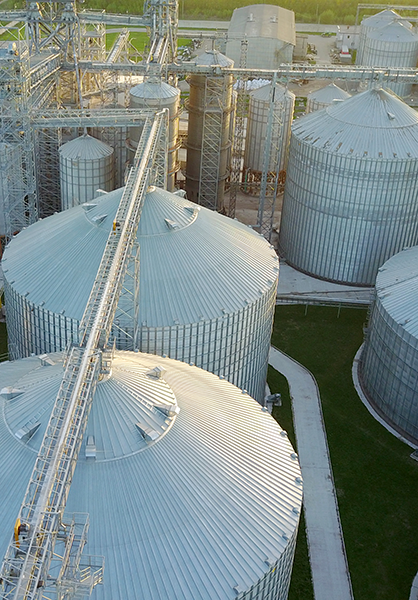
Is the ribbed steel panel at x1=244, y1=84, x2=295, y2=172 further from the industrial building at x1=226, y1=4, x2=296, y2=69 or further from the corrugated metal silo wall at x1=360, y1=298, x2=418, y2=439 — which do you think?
the industrial building at x1=226, y1=4, x2=296, y2=69

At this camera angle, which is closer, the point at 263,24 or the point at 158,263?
the point at 158,263

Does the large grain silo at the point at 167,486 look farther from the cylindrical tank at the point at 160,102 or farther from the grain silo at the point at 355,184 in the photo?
the grain silo at the point at 355,184

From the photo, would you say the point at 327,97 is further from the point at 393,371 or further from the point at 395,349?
the point at 393,371

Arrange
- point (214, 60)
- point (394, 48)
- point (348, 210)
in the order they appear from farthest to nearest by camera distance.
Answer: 1. point (394, 48)
2. point (214, 60)
3. point (348, 210)

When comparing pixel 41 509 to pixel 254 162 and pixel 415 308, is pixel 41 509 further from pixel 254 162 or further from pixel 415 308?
pixel 254 162

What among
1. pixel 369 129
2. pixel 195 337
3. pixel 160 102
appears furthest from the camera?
pixel 369 129

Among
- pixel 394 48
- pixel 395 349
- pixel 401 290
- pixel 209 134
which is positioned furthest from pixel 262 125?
pixel 394 48

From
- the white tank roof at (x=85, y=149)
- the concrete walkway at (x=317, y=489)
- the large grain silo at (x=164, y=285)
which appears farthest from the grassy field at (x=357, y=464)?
the white tank roof at (x=85, y=149)
